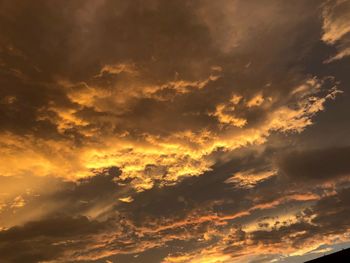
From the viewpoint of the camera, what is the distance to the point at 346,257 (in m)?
41.1

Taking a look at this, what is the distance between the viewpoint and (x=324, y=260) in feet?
142

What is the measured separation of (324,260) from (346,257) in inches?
114
